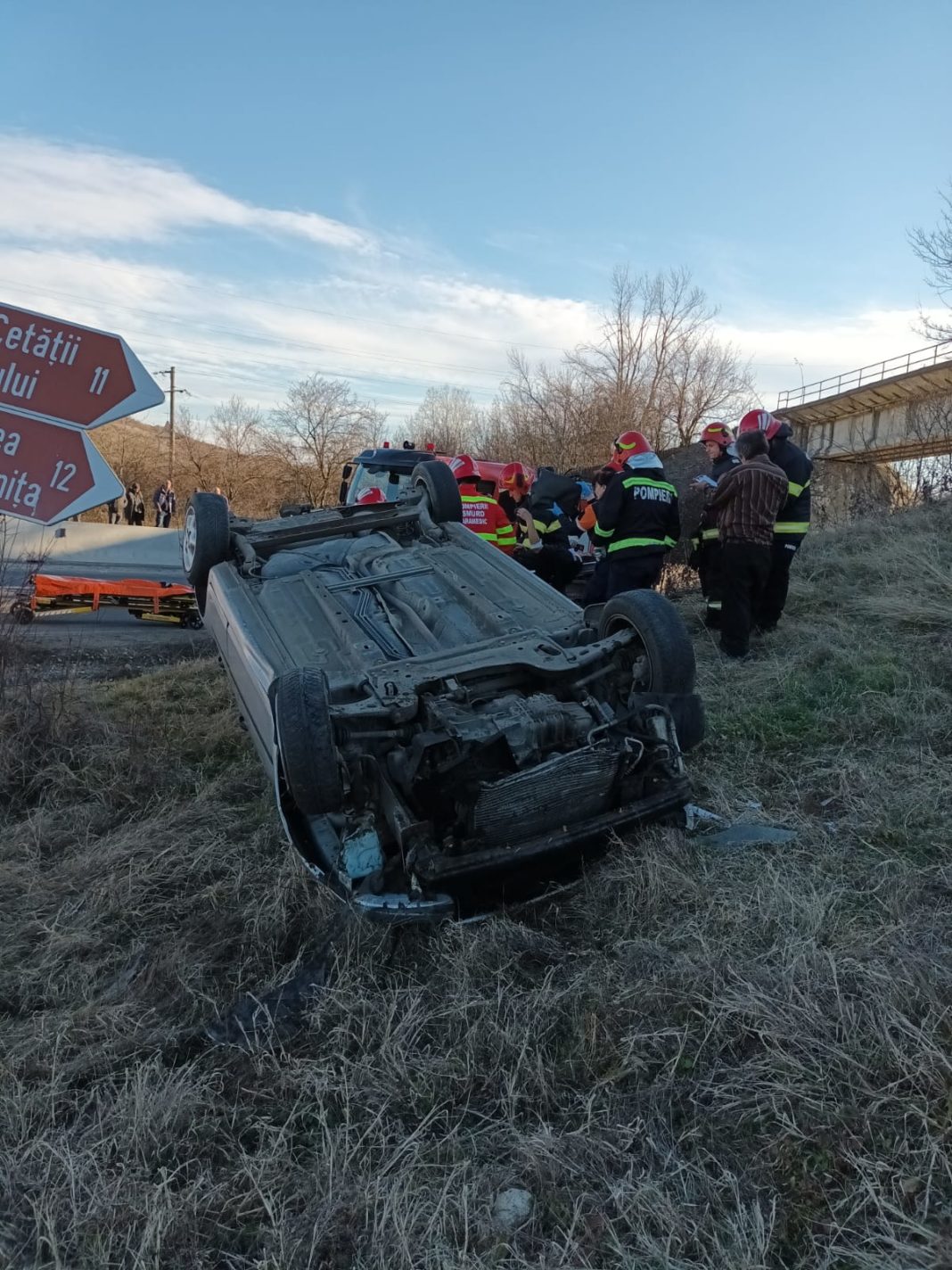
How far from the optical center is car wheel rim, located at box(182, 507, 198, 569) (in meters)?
4.56

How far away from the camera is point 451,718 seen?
286 centimetres

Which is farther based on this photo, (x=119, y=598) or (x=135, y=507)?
(x=135, y=507)

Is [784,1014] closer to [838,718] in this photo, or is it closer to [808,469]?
[838,718]

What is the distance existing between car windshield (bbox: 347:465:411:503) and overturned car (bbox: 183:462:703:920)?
5085 mm

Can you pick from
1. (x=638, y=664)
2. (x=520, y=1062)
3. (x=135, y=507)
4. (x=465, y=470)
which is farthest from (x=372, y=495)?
(x=135, y=507)

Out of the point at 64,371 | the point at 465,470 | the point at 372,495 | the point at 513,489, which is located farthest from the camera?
the point at 372,495

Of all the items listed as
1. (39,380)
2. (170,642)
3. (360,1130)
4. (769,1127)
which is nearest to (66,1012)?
(360,1130)

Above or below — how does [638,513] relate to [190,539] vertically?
above

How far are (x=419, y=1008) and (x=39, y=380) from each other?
3.15 metres

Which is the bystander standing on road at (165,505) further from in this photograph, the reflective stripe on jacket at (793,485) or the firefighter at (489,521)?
the reflective stripe on jacket at (793,485)

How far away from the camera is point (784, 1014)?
198 cm

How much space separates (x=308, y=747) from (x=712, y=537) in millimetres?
3979

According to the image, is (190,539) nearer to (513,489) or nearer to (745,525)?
(745,525)

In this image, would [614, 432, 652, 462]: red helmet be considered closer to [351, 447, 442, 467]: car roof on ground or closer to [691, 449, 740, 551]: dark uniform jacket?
[691, 449, 740, 551]: dark uniform jacket
